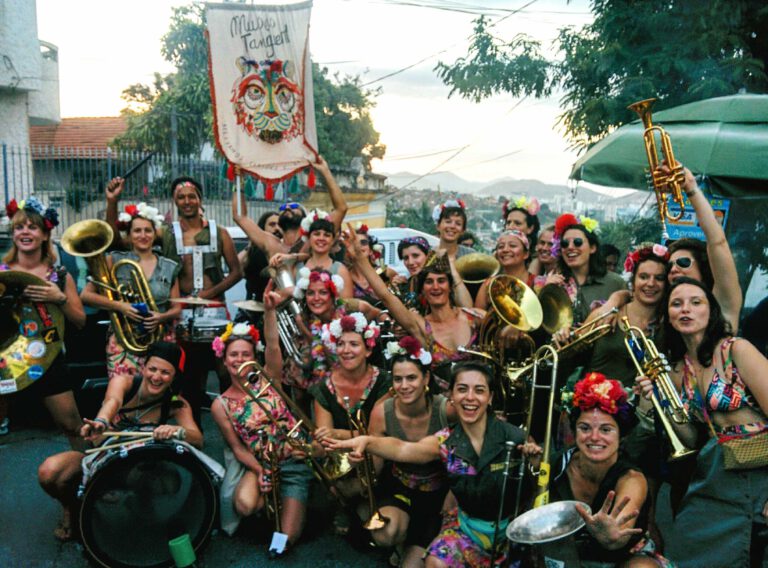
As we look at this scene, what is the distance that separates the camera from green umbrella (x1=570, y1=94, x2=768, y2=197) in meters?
5.07

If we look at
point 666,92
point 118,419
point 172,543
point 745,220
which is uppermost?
point 666,92

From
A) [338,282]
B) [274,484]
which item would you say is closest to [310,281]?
[338,282]

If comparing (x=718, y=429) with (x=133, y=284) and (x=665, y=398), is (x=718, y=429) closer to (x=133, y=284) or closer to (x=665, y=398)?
(x=665, y=398)

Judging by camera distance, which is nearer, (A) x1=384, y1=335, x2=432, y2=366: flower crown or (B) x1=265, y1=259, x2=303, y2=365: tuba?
(A) x1=384, y1=335, x2=432, y2=366: flower crown

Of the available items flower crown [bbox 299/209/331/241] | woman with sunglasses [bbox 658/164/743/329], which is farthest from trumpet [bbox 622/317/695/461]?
flower crown [bbox 299/209/331/241]

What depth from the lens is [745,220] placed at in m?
8.41

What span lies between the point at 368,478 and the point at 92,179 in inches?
459

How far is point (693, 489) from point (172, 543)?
274 cm

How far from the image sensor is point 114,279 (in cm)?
474

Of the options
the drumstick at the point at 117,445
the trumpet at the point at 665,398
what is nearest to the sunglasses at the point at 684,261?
the trumpet at the point at 665,398

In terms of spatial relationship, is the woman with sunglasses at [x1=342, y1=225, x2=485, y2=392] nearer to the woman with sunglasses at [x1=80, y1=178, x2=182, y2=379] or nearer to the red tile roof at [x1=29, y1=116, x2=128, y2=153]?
the woman with sunglasses at [x1=80, y1=178, x2=182, y2=379]

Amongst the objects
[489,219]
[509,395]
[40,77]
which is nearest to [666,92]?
[509,395]

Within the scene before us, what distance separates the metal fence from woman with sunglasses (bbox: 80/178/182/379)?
24.6 feet

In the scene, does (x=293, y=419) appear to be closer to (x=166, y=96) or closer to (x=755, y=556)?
(x=755, y=556)
